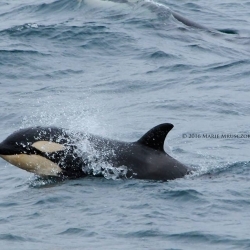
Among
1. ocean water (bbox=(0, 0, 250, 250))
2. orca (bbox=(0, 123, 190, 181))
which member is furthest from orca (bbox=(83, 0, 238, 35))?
orca (bbox=(0, 123, 190, 181))

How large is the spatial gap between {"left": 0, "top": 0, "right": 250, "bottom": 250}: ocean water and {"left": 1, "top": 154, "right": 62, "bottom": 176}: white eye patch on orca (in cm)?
24

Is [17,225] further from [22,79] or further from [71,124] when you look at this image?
[22,79]

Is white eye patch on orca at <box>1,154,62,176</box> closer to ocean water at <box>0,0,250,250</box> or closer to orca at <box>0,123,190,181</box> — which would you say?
orca at <box>0,123,190,181</box>

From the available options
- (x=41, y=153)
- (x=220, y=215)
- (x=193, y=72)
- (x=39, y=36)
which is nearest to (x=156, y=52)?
(x=193, y=72)

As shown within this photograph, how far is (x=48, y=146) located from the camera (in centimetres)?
1486

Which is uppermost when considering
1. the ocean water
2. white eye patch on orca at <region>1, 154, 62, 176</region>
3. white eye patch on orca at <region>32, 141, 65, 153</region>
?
white eye patch on orca at <region>32, 141, 65, 153</region>

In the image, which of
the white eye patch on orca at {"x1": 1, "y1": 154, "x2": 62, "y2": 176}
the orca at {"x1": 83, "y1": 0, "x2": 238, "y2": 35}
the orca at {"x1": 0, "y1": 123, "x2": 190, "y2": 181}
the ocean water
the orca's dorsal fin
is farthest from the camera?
the orca at {"x1": 83, "y1": 0, "x2": 238, "y2": 35}

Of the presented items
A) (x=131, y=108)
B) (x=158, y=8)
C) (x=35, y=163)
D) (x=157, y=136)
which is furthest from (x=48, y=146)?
(x=158, y=8)

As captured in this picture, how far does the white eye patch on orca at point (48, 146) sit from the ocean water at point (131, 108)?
0.58 m

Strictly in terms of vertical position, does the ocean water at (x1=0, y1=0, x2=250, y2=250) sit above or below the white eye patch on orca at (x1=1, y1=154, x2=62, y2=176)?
below

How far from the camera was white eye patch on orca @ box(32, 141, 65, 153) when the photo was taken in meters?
14.8

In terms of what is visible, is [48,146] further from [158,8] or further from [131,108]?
[158,8]

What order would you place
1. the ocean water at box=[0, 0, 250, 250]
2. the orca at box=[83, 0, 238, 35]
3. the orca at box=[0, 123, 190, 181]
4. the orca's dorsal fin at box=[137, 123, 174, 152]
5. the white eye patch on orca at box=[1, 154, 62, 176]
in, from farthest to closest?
the orca at box=[83, 0, 238, 35] < the white eye patch on orca at box=[1, 154, 62, 176] < the orca at box=[0, 123, 190, 181] < the orca's dorsal fin at box=[137, 123, 174, 152] < the ocean water at box=[0, 0, 250, 250]

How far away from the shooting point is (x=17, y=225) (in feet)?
42.7
